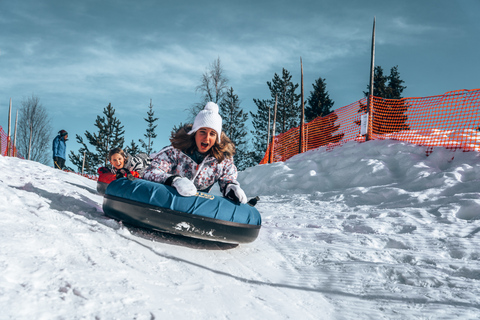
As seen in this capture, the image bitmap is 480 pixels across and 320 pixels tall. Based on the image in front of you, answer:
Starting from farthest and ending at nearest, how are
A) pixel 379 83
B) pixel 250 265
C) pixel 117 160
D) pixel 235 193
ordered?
pixel 379 83 → pixel 117 160 → pixel 235 193 → pixel 250 265

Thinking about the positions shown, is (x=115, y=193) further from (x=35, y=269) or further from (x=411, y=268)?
(x=411, y=268)

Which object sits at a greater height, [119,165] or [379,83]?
[379,83]

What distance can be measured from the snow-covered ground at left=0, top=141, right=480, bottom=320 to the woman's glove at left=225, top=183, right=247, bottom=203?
50 cm

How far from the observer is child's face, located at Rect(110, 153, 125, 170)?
5.82 metres

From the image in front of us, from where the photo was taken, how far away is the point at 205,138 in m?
3.70

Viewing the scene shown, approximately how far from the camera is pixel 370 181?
283 inches

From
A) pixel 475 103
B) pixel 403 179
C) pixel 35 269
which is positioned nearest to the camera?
pixel 35 269

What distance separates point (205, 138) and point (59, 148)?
35.8 ft

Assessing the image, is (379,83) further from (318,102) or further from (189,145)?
(189,145)

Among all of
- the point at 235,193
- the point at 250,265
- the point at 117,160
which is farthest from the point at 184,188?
the point at 117,160

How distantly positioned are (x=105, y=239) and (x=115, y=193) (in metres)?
0.72

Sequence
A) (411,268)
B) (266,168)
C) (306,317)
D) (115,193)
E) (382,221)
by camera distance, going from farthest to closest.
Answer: (266,168), (382,221), (115,193), (411,268), (306,317)

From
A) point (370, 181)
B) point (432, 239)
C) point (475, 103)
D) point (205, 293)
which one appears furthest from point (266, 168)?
point (205, 293)

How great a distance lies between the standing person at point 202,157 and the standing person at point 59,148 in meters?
10.5
